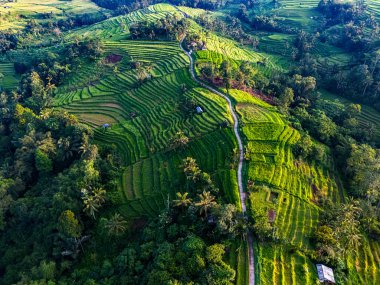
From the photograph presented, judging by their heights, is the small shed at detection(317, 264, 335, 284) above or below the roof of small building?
below

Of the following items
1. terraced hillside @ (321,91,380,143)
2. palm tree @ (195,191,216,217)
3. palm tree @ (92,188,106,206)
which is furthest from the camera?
terraced hillside @ (321,91,380,143)


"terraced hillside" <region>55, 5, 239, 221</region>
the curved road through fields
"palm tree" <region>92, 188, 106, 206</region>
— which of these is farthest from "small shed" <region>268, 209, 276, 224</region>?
"palm tree" <region>92, 188, 106, 206</region>

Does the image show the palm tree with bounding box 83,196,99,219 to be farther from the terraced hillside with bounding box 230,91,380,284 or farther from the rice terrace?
the terraced hillside with bounding box 230,91,380,284

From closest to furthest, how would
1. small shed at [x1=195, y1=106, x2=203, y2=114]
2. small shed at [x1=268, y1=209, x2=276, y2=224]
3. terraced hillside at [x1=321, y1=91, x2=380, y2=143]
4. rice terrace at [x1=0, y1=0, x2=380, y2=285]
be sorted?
rice terrace at [x1=0, y1=0, x2=380, y2=285] → small shed at [x1=268, y1=209, x2=276, y2=224] → small shed at [x1=195, y1=106, x2=203, y2=114] → terraced hillside at [x1=321, y1=91, x2=380, y2=143]

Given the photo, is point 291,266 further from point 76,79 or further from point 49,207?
point 76,79

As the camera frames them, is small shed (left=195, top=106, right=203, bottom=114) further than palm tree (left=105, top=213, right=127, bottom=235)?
Yes

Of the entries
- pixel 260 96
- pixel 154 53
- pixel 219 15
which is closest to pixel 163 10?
pixel 219 15

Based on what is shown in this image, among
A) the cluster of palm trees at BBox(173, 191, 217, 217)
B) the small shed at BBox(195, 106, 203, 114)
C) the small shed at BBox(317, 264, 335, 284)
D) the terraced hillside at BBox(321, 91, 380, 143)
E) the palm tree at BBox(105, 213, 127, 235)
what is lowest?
the palm tree at BBox(105, 213, 127, 235)

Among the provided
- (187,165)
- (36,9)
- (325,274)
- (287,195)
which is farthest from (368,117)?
(36,9)
